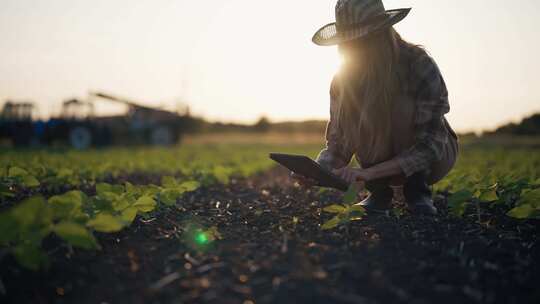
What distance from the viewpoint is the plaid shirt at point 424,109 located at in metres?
2.66

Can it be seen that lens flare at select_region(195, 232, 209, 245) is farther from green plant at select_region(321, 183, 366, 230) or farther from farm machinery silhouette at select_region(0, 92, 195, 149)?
farm machinery silhouette at select_region(0, 92, 195, 149)

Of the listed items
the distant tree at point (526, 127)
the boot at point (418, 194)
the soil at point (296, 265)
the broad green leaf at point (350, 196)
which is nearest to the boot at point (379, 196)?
the boot at point (418, 194)

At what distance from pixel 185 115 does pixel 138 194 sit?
19.1 m

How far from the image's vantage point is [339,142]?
311 cm

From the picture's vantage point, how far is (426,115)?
2.68m

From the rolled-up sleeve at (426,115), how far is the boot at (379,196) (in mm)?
345

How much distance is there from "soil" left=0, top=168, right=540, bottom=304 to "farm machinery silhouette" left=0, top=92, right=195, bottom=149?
1373 cm

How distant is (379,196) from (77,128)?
552 inches

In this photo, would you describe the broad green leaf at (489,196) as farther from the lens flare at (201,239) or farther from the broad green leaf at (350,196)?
the lens flare at (201,239)

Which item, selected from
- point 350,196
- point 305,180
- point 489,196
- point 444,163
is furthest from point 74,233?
point 444,163

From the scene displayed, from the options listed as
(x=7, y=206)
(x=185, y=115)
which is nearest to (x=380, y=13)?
(x=7, y=206)

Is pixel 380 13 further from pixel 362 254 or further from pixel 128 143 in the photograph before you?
pixel 128 143

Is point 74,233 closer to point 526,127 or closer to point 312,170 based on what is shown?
point 312,170

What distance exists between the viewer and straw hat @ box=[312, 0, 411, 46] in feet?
8.20
